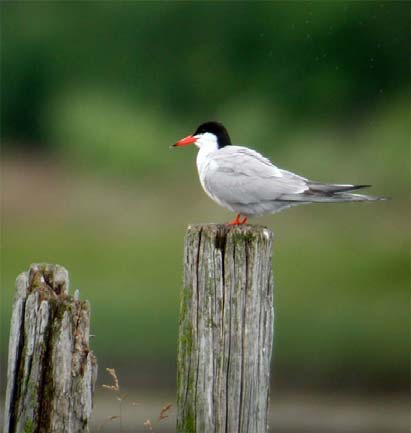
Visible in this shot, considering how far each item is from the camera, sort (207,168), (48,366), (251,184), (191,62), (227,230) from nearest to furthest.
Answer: (48,366), (227,230), (251,184), (207,168), (191,62)

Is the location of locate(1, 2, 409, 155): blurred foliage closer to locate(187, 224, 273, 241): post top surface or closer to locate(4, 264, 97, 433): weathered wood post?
locate(187, 224, 273, 241): post top surface

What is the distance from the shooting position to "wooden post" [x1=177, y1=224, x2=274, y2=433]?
4.82 meters

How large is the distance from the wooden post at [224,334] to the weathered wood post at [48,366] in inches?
12.2

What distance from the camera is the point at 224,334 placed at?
15.8ft

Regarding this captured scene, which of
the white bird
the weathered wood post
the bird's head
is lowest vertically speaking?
the weathered wood post


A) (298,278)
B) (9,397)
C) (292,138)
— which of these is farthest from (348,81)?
(9,397)

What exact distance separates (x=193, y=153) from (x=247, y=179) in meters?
9.33

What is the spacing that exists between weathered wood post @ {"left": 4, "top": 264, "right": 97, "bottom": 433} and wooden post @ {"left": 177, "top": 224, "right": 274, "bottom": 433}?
1.02 ft

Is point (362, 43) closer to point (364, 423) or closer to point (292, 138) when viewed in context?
point (292, 138)

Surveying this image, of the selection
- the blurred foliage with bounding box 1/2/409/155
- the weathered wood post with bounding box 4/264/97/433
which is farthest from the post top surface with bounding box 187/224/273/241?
the blurred foliage with bounding box 1/2/409/155

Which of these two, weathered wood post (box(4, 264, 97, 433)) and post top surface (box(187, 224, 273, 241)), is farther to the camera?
post top surface (box(187, 224, 273, 241))

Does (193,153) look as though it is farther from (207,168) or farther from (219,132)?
(207,168)

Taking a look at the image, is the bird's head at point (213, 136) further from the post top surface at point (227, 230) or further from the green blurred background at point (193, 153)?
the green blurred background at point (193, 153)

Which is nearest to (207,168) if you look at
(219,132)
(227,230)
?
(219,132)
